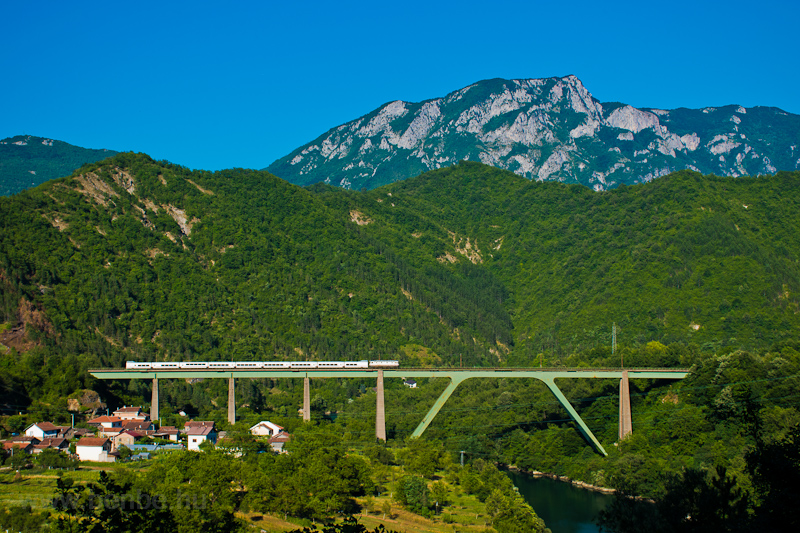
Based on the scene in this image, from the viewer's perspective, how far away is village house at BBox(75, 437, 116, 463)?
5878 cm

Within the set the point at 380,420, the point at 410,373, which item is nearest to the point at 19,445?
the point at 380,420

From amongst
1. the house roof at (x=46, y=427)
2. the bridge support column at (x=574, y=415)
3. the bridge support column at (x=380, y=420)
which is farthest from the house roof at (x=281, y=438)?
the bridge support column at (x=574, y=415)

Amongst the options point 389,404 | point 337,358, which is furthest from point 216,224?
point 389,404

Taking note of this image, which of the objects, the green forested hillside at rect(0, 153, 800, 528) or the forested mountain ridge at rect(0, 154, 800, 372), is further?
the forested mountain ridge at rect(0, 154, 800, 372)

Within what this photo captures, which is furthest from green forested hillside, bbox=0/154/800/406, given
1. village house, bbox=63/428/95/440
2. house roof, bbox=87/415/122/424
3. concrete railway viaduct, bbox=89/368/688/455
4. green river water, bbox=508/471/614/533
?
green river water, bbox=508/471/614/533

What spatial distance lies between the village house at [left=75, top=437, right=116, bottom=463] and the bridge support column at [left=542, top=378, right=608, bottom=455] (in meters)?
42.6

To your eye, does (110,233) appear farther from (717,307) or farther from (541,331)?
(717,307)

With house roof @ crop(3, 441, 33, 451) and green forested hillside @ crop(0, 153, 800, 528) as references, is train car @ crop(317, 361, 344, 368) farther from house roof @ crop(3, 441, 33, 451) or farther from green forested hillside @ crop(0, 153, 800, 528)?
house roof @ crop(3, 441, 33, 451)

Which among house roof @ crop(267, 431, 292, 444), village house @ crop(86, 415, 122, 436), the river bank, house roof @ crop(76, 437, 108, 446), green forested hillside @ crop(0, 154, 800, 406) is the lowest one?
the river bank

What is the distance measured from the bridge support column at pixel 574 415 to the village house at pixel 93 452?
140ft

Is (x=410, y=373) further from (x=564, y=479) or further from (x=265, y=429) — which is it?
(x=564, y=479)

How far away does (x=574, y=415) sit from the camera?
77.6m

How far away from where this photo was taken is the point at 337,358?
11144 centimetres

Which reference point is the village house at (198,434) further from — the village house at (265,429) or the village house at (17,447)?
the village house at (17,447)
